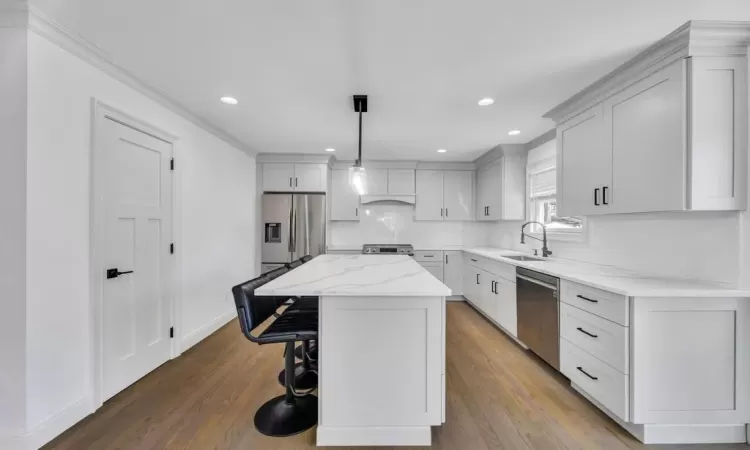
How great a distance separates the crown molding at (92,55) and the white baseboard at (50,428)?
6.98ft

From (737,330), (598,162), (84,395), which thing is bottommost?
(84,395)

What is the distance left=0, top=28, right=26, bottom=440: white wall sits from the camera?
1629 mm

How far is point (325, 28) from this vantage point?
66.0 inches

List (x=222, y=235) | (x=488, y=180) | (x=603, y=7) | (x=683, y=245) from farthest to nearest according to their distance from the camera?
(x=488, y=180) < (x=222, y=235) < (x=683, y=245) < (x=603, y=7)

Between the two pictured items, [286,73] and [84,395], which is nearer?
[84,395]

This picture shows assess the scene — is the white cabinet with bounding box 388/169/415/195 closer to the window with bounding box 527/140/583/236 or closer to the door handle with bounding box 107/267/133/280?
the window with bounding box 527/140/583/236

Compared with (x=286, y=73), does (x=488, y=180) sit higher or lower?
lower

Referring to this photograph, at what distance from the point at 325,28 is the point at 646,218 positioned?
263 centimetres

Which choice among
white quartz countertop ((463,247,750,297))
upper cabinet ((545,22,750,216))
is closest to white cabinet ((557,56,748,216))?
upper cabinet ((545,22,750,216))

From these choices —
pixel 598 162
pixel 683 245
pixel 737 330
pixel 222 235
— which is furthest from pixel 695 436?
pixel 222 235

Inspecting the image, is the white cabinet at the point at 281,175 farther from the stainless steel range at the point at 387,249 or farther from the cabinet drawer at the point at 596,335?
the cabinet drawer at the point at 596,335

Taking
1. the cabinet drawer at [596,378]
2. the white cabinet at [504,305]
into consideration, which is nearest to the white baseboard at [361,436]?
the cabinet drawer at [596,378]

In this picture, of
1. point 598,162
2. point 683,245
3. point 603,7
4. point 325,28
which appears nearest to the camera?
point 603,7

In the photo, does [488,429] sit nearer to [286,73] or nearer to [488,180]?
[286,73]
